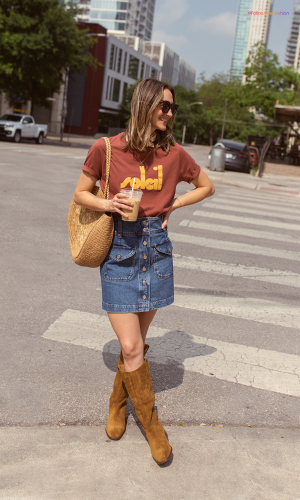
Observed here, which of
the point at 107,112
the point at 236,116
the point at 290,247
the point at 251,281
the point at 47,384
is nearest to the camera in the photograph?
the point at 47,384

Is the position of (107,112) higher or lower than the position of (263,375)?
higher

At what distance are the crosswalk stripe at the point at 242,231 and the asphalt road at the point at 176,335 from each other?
52 centimetres

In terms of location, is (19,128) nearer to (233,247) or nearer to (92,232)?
(233,247)

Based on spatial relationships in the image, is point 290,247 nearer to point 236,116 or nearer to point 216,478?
point 216,478

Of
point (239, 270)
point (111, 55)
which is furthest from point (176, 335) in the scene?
point (111, 55)

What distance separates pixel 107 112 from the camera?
64938 millimetres

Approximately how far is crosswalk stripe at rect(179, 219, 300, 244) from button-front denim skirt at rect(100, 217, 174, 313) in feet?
21.4

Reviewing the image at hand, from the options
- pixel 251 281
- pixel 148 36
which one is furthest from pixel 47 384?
pixel 148 36

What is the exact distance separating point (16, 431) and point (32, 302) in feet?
6.98

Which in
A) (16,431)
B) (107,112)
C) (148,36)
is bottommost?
(16,431)

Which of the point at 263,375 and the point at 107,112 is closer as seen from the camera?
the point at 263,375

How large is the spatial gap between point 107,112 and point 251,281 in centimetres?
6141

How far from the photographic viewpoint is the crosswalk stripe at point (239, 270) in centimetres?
658

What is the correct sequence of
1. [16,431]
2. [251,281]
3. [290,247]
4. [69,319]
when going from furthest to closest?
1. [290,247]
2. [251,281]
3. [69,319]
4. [16,431]
